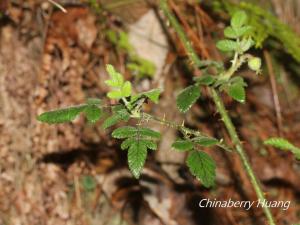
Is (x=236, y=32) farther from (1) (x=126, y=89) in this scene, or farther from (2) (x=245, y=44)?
(1) (x=126, y=89)

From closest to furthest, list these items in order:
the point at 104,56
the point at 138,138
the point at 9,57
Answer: the point at 138,138 < the point at 9,57 < the point at 104,56

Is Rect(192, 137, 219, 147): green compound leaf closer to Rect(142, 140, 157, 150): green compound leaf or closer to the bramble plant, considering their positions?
the bramble plant

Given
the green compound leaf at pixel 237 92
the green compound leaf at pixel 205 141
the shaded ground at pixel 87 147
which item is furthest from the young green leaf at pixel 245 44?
the shaded ground at pixel 87 147

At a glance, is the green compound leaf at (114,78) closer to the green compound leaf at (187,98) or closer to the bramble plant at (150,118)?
the bramble plant at (150,118)

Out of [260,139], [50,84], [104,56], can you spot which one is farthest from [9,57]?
[260,139]

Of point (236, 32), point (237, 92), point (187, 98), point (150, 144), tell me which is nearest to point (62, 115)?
point (150, 144)

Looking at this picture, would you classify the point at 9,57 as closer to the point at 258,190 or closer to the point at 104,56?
the point at 104,56

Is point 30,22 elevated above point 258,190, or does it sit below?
above
